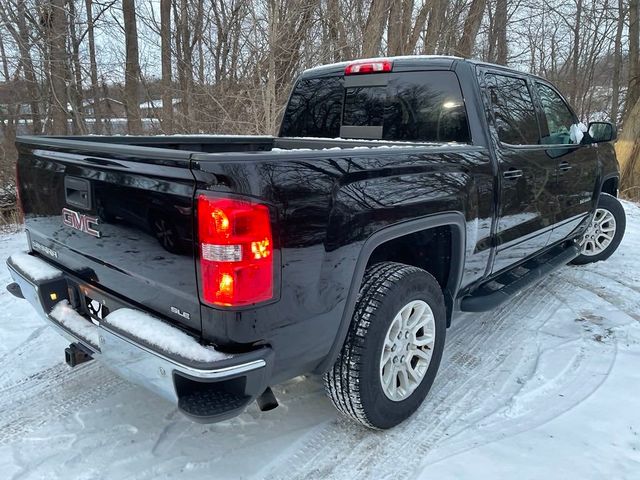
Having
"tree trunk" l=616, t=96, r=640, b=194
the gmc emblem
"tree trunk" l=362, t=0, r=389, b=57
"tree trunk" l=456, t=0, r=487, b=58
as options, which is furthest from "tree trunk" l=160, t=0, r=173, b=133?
"tree trunk" l=616, t=96, r=640, b=194

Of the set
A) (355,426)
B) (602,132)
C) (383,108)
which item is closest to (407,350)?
(355,426)

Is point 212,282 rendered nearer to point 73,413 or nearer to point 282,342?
point 282,342

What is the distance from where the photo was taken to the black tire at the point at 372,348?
7.80 ft

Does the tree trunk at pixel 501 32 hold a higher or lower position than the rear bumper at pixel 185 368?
higher

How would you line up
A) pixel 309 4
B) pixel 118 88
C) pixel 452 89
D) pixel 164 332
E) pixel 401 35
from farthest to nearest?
pixel 118 88
pixel 401 35
pixel 309 4
pixel 452 89
pixel 164 332

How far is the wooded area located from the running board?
6350 mm

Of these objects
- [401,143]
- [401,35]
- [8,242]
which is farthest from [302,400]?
[401,35]

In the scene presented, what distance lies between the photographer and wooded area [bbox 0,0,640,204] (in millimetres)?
9875

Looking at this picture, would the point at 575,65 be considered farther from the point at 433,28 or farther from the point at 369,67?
the point at 369,67

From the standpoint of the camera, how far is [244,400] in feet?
6.34

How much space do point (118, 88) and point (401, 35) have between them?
8.22 meters

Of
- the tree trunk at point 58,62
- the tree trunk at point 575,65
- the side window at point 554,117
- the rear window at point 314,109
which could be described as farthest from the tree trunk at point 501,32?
the rear window at point 314,109

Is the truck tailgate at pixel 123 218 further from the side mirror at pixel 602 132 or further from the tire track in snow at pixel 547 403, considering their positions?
the side mirror at pixel 602 132

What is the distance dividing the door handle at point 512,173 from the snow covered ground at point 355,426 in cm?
124
